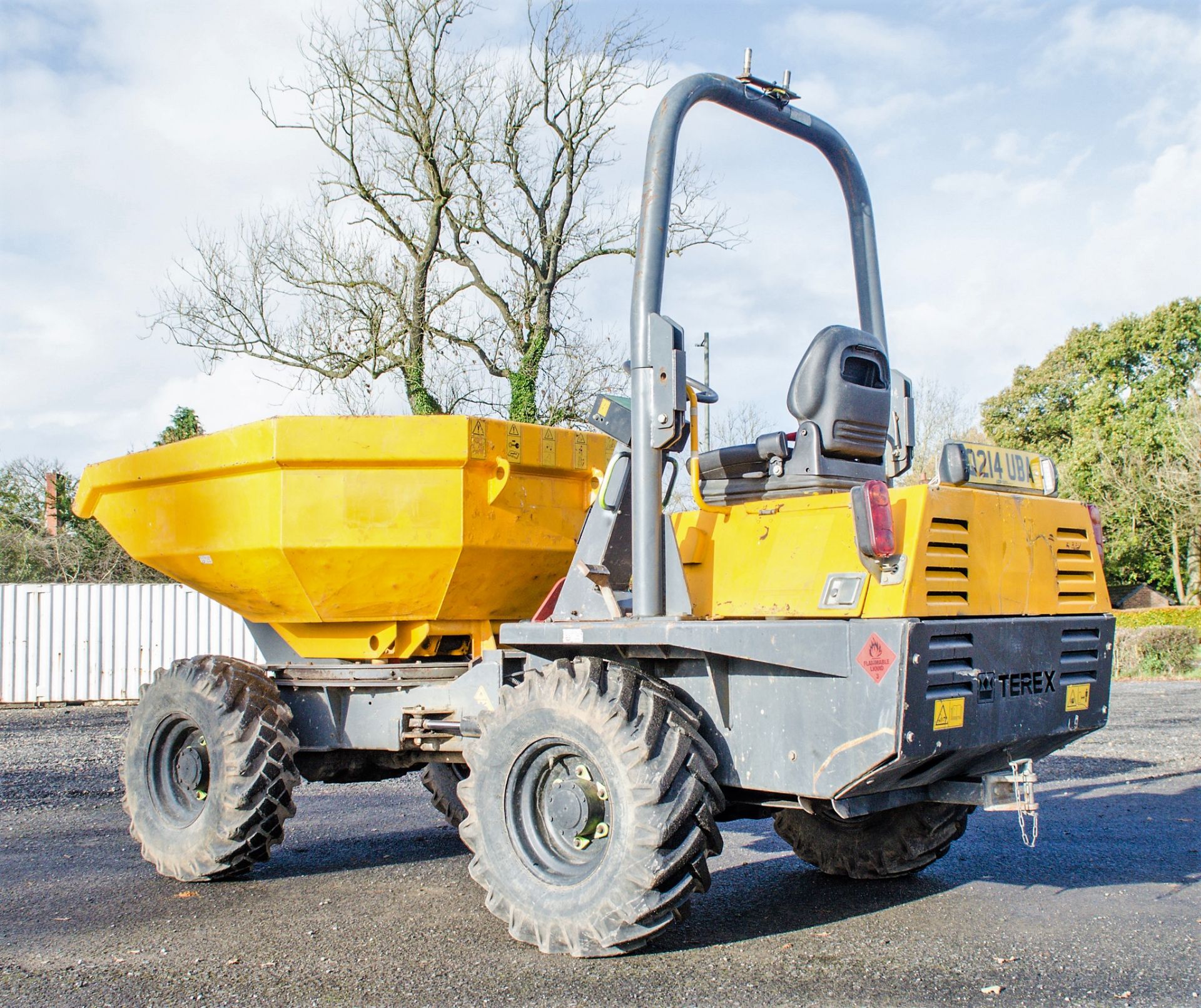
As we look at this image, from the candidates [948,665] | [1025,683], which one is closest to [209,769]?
[948,665]

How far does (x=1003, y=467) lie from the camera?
15.2ft

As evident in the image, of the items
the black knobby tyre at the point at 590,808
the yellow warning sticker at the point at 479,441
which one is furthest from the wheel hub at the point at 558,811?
the yellow warning sticker at the point at 479,441

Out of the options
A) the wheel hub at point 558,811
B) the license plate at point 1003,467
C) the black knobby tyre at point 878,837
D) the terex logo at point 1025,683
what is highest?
the license plate at point 1003,467

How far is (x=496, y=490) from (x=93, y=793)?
17.4 feet

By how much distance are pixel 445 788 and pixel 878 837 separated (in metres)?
2.79

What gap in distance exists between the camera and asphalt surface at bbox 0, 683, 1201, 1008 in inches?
157

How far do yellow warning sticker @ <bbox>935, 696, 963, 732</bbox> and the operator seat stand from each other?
1.00 meters

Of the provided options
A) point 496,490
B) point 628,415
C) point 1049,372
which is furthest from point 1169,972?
point 1049,372

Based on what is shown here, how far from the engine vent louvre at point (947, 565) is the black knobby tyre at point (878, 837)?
142cm

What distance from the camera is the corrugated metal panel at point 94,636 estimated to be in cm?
1730

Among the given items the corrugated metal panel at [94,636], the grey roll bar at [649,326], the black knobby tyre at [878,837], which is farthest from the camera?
the corrugated metal panel at [94,636]

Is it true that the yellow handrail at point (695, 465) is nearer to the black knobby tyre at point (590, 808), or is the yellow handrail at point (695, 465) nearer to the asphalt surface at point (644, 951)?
the black knobby tyre at point (590, 808)

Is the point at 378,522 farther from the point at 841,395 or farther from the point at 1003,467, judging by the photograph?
the point at 1003,467

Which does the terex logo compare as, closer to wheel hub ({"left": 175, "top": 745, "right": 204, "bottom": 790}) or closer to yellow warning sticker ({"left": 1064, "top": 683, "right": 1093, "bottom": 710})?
yellow warning sticker ({"left": 1064, "top": 683, "right": 1093, "bottom": 710})
